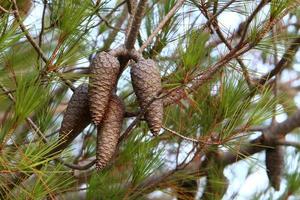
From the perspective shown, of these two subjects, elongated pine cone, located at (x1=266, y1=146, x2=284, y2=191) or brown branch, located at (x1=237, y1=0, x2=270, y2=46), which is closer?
brown branch, located at (x1=237, y1=0, x2=270, y2=46)

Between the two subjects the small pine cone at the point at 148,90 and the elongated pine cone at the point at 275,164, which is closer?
the small pine cone at the point at 148,90

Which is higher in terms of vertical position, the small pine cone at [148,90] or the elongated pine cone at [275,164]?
the small pine cone at [148,90]

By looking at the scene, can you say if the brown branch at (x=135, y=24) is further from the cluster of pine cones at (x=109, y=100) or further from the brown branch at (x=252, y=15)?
the brown branch at (x=252, y=15)

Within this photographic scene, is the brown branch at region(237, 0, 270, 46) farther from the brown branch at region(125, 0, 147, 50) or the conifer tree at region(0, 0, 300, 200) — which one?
the brown branch at region(125, 0, 147, 50)

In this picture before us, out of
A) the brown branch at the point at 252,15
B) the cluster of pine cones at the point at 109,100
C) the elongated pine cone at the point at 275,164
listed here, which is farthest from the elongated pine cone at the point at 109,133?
the elongated pine cone at the point at 275,164

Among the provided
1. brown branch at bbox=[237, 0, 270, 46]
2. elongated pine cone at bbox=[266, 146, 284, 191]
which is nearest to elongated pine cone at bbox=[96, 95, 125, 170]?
brown branch at bbox=[237, 0, 270, 46]

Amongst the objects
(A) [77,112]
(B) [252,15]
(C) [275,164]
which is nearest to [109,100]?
(A) [77,112]

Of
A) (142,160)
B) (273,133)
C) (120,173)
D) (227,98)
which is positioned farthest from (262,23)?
(273,133)

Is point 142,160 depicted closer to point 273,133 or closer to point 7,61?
point 7,61
